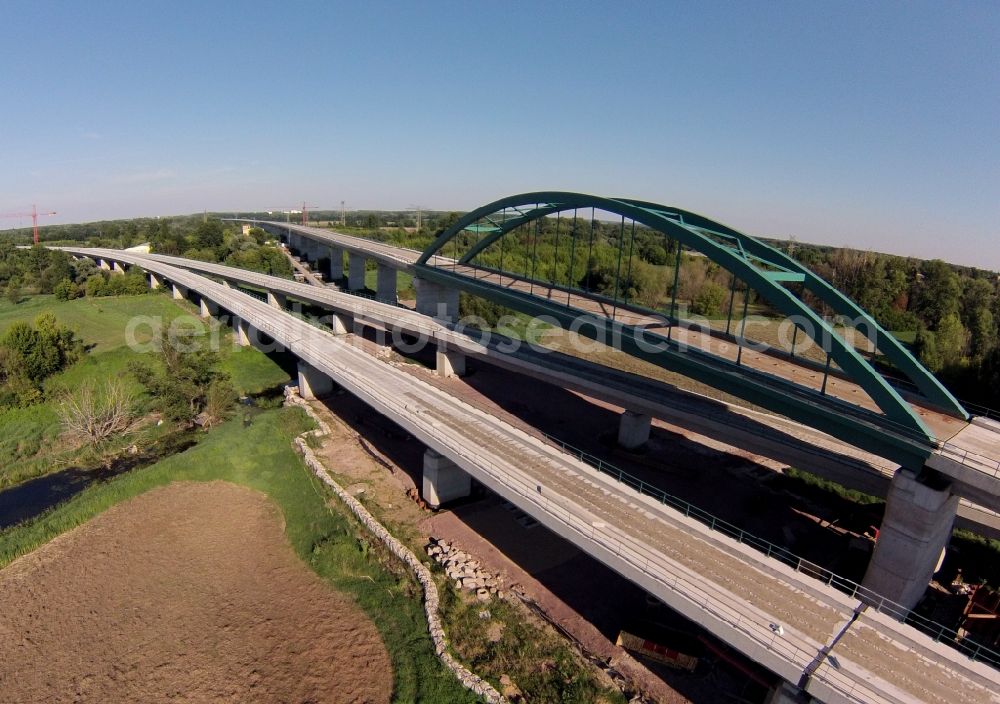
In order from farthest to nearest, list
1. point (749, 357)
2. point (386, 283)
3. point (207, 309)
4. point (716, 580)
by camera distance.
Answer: point (386, 283), point (207, 309), point (749, 357), point (716, 580)

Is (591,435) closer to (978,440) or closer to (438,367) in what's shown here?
(438,367)

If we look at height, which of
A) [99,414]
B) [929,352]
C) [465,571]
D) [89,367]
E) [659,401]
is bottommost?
[465,571]

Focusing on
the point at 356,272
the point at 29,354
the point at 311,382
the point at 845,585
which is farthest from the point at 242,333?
the point at 845,585

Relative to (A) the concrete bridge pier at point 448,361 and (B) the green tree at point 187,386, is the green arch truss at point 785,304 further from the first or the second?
(B) the green tree at point 187,386

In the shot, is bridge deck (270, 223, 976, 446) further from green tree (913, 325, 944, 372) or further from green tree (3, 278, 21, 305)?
green tree (3, 278, 21, 305)

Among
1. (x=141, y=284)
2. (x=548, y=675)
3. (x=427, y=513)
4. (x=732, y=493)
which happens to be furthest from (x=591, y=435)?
(x=141, y=284)

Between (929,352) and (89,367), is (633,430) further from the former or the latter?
(89,367)
